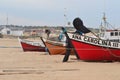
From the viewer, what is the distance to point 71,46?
18297 mm

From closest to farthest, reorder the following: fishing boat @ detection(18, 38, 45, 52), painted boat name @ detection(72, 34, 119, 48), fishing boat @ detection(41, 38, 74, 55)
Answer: painted boat name @ detection(72, 34, 119, 48) < fishing boat @ detection(41, 38, 74, 55) < fishing boat @ detection(18, 38, 45, 52)

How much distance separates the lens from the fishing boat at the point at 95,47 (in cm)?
1764

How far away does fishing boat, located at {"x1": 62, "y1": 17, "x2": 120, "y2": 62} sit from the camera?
17.6 metres

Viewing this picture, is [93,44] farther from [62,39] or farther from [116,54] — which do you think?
[62,39]

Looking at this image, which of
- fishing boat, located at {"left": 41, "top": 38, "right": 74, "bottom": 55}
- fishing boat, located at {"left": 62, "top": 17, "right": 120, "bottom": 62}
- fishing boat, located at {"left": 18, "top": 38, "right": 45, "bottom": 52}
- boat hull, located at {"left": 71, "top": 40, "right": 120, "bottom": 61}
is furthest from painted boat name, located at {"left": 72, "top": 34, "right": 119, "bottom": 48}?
fishing boat, located at {"left": 18, "top": 38, "right": 45, "bottom": 52}

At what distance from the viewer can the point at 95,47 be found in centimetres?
1769

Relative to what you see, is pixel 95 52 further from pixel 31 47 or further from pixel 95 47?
pixel 31 47

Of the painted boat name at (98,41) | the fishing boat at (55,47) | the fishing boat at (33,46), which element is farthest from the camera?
the fishing boat at (33,46)

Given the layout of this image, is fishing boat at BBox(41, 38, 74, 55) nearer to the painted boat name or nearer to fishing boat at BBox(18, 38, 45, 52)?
fishing boat at BBox(18, 38, 45, 52)

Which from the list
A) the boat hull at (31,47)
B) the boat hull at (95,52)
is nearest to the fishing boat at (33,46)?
the boat hull at (31,47)

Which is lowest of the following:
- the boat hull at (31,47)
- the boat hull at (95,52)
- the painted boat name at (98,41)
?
the boat hull at (31,47)

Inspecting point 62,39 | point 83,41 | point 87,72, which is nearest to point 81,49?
point 83,41

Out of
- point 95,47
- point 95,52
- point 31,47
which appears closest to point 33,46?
point 31,47

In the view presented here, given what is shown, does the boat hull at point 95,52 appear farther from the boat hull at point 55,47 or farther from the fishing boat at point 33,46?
the fishing boat at point 33,46
